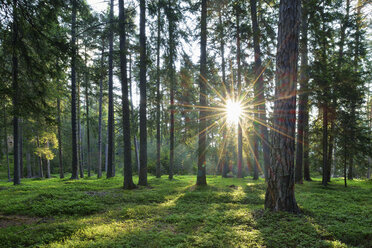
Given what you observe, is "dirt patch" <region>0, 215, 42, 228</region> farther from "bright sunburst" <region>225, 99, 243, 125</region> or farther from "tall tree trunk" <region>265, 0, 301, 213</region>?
"bright sunburst" <region>225, 99, 243, 125</region>

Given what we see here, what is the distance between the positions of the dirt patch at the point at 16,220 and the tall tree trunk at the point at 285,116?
691 cm

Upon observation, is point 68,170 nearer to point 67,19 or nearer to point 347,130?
point 67,19

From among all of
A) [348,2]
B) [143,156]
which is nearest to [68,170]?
[143,156]

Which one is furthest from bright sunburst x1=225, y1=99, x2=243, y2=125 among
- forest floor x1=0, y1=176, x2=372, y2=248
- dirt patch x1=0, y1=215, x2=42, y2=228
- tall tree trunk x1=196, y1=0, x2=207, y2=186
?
dirt patch x1=0, y1=215, x2=42, y2=228

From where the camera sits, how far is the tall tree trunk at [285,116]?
5664 mm

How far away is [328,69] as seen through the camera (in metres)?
12.6

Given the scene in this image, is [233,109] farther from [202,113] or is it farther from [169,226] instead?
[169,226]

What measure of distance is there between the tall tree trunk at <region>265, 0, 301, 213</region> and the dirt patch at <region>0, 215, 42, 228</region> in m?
6.91

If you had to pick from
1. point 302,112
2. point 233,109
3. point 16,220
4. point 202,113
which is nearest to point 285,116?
point 202,113

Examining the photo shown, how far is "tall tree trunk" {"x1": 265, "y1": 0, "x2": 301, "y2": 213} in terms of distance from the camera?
5.66 m

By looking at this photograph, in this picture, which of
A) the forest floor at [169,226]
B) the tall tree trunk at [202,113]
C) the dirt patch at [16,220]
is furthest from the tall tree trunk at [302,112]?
the dirt patch at [16,220]

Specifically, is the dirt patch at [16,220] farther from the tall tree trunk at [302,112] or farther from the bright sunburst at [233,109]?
the tall tree trunk at [302,112]

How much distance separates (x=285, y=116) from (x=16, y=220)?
328 inches

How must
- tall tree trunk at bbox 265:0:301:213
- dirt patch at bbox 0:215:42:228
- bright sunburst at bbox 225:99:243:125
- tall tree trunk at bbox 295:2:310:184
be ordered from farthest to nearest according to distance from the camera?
1. bright sunburst at bbox 225:99:243:125
2. tall tree trunk at bbox 295:2:310:184
3. tall tree trunk at bbox 265:0:301:213
4. dirt patch at bbox 0:215:42:228
